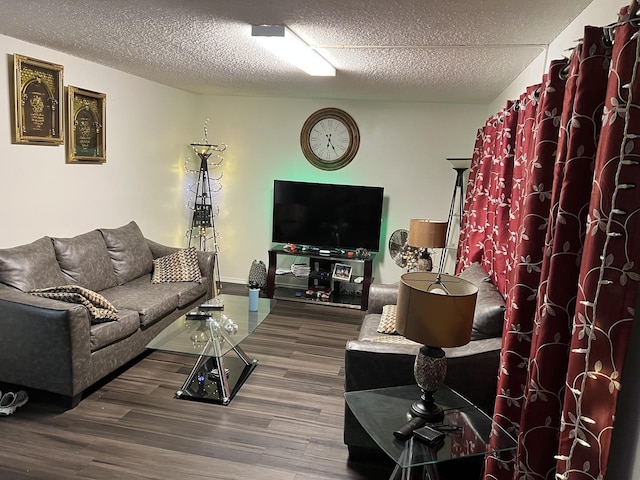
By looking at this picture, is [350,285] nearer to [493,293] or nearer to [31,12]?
[493,293]

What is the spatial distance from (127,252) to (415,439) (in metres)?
3.36

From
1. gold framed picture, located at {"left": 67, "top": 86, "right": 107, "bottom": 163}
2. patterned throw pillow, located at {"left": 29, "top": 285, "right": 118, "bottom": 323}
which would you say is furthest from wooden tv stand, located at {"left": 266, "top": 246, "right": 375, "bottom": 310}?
patterned throw pillow, located at {"left": 29, "top": 285, "right": 118, "bottom": 323}

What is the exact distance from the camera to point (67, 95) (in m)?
4.00

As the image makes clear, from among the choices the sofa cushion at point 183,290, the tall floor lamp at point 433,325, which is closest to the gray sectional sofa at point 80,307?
the sofa cushion at point 183,290

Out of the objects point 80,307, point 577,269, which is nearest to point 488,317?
point 577,269

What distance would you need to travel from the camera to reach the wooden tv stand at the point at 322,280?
5.51 meters

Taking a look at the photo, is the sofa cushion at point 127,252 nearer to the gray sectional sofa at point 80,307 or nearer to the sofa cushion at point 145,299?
the gray sectional sofa at point 80,307

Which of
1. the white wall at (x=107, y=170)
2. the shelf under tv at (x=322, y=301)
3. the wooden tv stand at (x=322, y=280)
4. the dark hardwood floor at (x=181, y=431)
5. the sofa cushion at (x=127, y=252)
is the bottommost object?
the dark hardwood floor at (x=181, y=431)

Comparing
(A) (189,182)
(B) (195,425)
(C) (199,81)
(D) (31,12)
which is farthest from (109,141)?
(B) (195,425)

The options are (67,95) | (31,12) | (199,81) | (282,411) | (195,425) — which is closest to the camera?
(31,12)

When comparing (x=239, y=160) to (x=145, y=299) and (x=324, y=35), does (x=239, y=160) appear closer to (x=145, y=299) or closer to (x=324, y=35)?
(x=145, y=299)

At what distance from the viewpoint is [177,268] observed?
4.64 m

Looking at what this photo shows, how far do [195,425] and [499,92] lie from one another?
3.82 meters

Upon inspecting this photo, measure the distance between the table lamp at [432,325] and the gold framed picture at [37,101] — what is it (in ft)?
10.1
